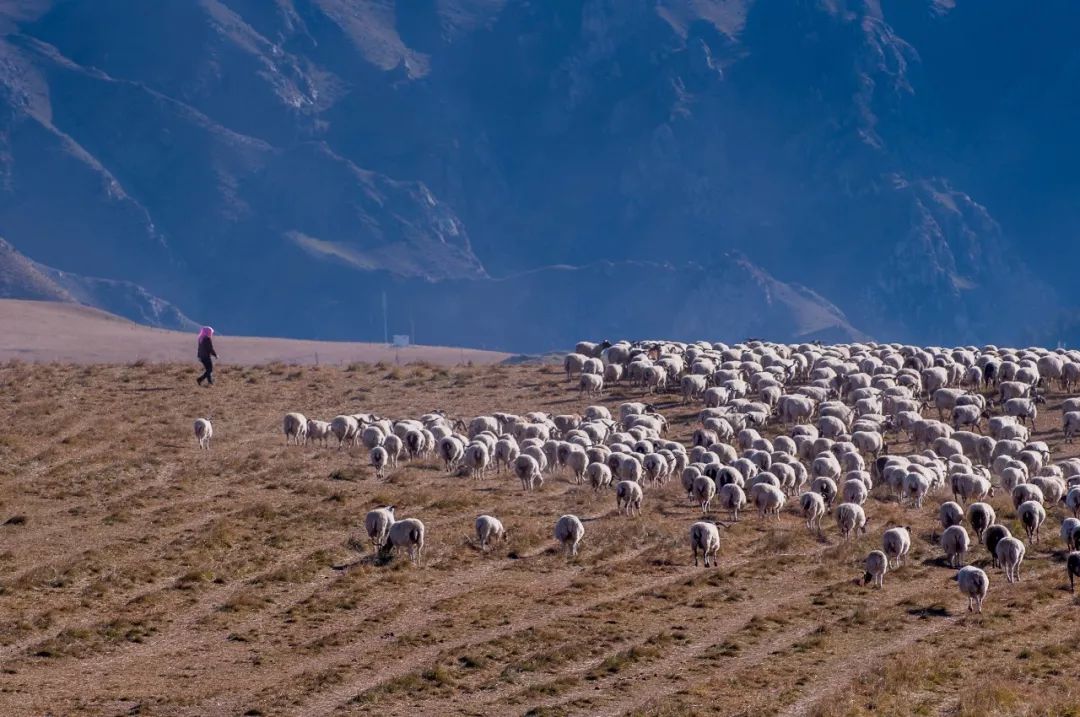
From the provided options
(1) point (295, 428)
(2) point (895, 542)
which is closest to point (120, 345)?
(1) point (295, 428)

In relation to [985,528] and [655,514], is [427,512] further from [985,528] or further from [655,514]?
[985,528]

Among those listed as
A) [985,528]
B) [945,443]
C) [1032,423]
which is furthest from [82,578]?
[1032,423]

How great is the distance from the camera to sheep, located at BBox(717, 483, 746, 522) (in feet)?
131

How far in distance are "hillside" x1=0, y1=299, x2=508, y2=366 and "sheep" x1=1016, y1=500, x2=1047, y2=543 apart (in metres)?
91.2

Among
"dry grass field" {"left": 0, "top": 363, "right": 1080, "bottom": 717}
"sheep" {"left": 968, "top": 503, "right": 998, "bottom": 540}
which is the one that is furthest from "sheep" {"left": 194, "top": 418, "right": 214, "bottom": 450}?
"sheep" {"left": 968, "top": 503, "right": 998, "bottom": 540}

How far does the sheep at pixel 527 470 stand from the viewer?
43438 millimetres

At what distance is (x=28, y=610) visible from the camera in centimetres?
3216

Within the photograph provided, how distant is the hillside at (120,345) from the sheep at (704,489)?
86.7 m

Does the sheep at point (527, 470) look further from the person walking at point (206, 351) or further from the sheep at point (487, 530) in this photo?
the person walking at point (206, 351)

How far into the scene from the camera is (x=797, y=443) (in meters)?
48.8

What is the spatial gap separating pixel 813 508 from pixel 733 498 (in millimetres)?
1782

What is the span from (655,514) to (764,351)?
95.7ft

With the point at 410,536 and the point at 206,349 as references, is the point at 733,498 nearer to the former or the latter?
the point at 410,536

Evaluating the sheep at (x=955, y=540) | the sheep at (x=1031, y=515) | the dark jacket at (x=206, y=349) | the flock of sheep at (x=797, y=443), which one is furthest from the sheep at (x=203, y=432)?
the sheep at (x=1031, y=515)
